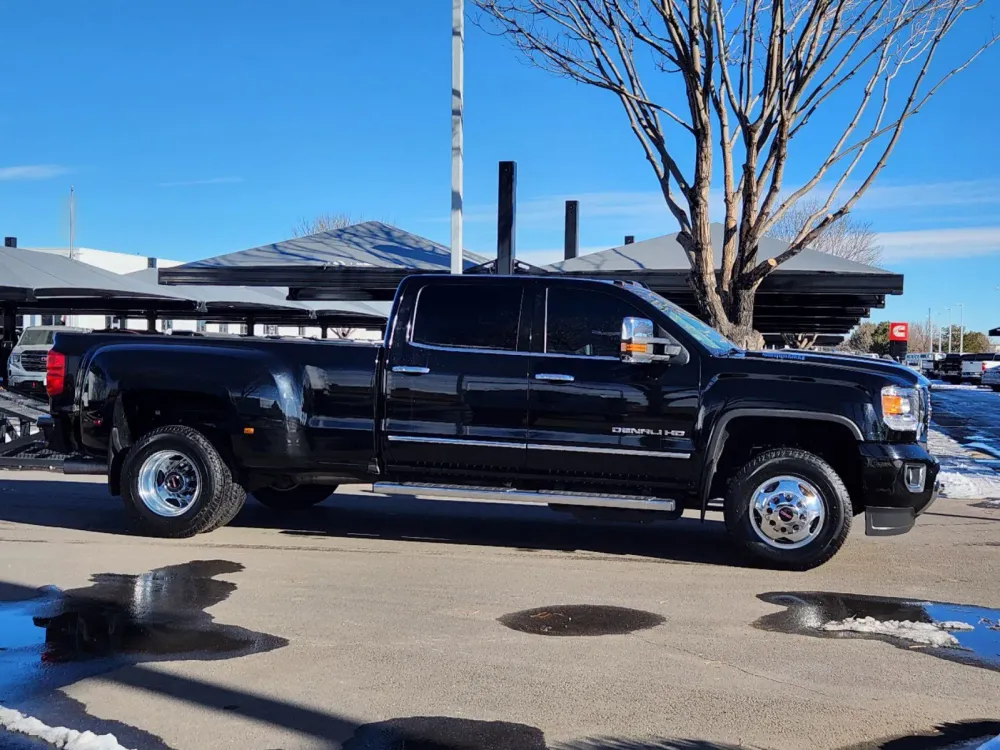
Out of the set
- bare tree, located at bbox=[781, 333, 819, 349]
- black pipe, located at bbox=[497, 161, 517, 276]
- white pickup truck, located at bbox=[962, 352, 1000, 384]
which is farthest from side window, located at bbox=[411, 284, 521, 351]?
white pickup truck, located at bbox=[962, 352, 1000, 384]

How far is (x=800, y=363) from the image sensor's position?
280 inches

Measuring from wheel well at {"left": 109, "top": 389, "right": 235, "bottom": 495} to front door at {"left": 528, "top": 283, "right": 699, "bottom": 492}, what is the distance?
2382 mm

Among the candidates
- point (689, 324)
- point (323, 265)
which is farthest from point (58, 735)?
point (323, 265)

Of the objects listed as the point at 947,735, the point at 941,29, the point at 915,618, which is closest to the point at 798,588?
the point at 915,618

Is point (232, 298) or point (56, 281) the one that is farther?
point (232, 298)

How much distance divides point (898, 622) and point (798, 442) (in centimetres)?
183

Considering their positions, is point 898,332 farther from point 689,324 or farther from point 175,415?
point 175,415

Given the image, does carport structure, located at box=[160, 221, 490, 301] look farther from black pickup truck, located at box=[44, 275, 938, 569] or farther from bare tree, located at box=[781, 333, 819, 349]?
bare tree, located at box=[781, 333, 819, 349]

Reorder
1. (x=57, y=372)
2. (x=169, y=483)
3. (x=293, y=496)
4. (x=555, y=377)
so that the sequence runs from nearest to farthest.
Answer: (x=555, y=377)
(x=169, y=483)
(x=57, y=372)
(x=293, y=496)

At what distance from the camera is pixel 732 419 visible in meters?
7.19

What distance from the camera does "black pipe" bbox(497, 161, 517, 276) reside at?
47.9 ft

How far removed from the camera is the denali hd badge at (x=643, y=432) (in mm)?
7188

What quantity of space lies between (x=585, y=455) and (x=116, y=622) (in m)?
3.24

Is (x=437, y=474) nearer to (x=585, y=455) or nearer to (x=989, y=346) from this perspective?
(x=585, y=455)
